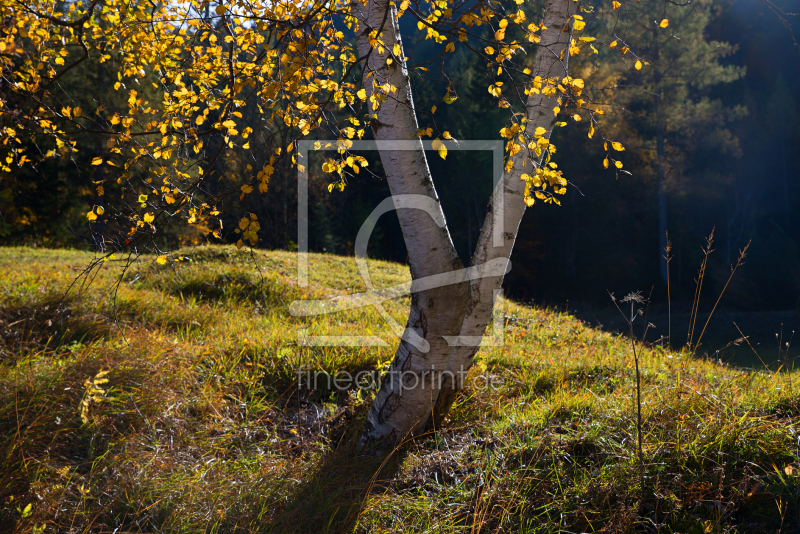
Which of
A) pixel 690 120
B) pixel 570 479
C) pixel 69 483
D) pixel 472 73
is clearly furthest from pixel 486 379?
pixel 472 73

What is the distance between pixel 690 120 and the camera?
1922cm

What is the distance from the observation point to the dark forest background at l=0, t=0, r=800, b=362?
1766 cm

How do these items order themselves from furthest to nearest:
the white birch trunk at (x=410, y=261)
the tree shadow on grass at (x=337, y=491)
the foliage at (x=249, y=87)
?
the white birch trunk at (x=410, y=261) → the tree shadow on grass at (x=337, y=491) → the foliage at (x=249, y=87)

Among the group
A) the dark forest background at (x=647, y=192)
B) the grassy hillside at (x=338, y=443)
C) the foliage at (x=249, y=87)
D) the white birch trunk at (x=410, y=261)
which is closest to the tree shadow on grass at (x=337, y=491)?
the grassy hillside at (x=338, y=443)

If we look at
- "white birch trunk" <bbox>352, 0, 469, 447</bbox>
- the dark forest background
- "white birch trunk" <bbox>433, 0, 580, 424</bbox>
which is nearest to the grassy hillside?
"white birch trunk" <bbox>352, 0, 469, 447</bbox>

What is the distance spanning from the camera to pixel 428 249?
294cm

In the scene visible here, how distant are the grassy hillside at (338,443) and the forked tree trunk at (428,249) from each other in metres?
0.30

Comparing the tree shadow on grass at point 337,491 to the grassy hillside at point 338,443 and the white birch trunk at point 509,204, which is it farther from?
the white birch trunk at point 509,204

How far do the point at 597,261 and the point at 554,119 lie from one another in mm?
21315

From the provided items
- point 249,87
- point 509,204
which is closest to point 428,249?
point 509,204

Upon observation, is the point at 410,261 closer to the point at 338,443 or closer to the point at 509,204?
the point at 509,204

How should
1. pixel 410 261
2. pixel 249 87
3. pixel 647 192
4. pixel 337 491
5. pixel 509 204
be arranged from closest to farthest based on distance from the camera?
pixel 337 491
pixel 509 204
pixel 410 261
pixel 249 87
pixel 647 192

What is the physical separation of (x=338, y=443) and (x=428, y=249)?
1.58 m

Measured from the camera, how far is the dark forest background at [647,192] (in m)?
17.7
